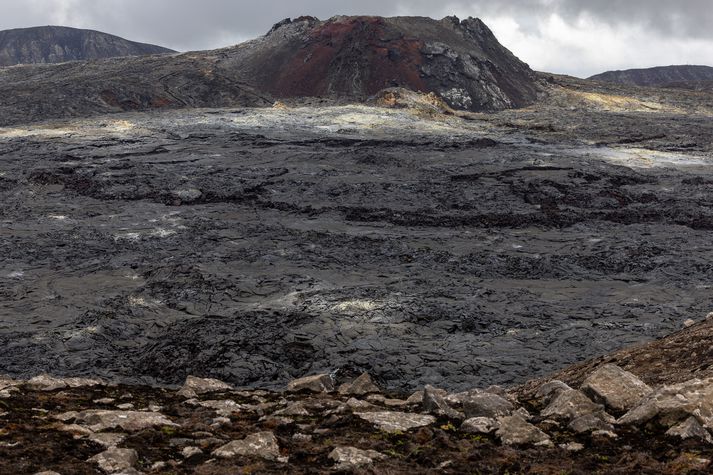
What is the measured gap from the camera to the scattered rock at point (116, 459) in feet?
14.0

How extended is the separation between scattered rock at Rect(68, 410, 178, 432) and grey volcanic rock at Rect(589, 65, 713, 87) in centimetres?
14069

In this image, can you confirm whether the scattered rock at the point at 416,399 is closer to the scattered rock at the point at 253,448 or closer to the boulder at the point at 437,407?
the boulder at the point at 437,407

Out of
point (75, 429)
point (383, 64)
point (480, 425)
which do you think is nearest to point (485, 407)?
point (480, 425)

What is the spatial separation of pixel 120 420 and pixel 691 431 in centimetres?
464

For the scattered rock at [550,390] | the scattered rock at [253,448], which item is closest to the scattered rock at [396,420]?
the scattered rock at [253,448]

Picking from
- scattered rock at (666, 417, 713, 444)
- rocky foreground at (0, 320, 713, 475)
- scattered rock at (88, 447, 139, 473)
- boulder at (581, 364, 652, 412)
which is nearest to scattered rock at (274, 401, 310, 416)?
rocky foreground at (0, 320, 713, 475)

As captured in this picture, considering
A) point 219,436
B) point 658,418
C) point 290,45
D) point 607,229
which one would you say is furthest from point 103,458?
point 290,45

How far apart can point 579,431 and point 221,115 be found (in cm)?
3425

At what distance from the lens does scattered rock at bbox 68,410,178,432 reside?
5.18 meters

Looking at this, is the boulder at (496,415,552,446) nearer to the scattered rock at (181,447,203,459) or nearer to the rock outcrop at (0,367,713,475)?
the rock outcrop at (0,367,713,475)

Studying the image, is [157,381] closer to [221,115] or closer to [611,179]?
[611,179]

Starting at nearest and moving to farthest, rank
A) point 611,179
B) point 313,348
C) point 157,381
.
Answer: point 157,381 < point 313,348 < point 611,179

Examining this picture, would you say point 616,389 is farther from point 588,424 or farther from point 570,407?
point 588,424

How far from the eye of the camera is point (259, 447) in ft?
15.4
